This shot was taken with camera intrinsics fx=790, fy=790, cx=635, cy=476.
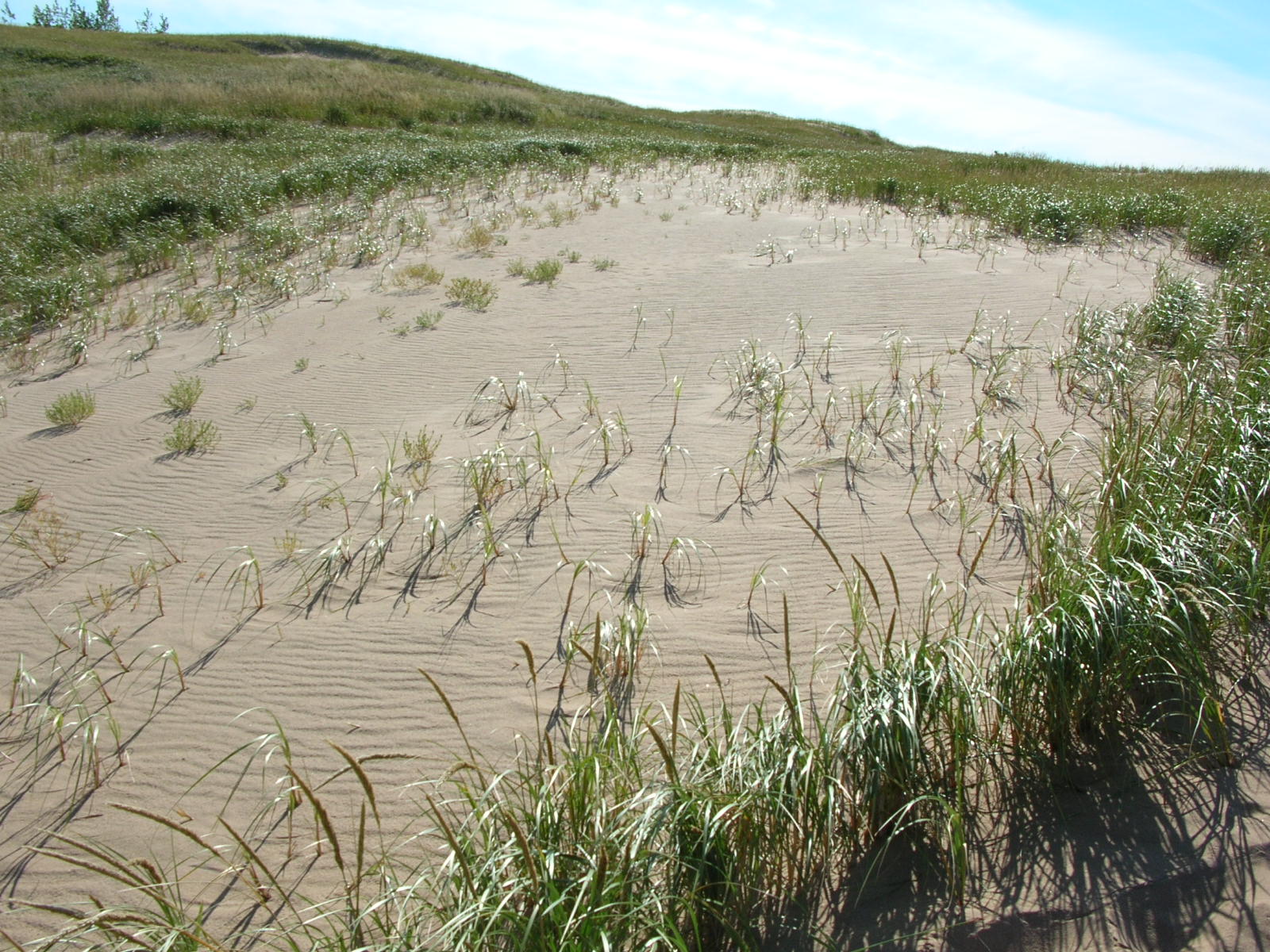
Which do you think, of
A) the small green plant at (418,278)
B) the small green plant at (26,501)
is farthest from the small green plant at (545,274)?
the small green plant at (26,501)

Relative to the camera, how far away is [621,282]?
32.2 feet

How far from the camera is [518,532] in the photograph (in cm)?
479

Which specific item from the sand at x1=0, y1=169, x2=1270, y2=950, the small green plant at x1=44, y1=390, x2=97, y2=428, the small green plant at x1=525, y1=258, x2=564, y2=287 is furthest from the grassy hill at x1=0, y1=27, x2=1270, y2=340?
the small green plant at x1=525, y1=258, x2=564, y2=287

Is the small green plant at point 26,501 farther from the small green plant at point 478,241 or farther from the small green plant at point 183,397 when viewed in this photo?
the small green plant at point 478,241

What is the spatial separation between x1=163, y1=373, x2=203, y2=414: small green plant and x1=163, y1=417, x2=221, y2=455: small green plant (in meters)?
0.54

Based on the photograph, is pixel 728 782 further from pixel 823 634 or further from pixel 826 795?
pixel 823 634

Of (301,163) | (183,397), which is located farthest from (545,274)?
(301,163)

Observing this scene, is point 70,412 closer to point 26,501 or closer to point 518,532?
point 26,501

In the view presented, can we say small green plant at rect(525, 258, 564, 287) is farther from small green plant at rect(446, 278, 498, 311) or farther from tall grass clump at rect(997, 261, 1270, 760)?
tall grass clump at rect(997, 261, 1270, 760)

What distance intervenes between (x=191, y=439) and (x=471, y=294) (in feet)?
12.5

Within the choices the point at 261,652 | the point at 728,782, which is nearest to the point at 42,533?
the point at 261,652

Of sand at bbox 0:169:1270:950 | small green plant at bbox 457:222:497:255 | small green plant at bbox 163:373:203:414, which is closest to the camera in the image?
sand at bbox 0:169:1270:950

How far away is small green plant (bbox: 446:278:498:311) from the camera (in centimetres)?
900

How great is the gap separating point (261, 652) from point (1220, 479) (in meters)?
4.75
